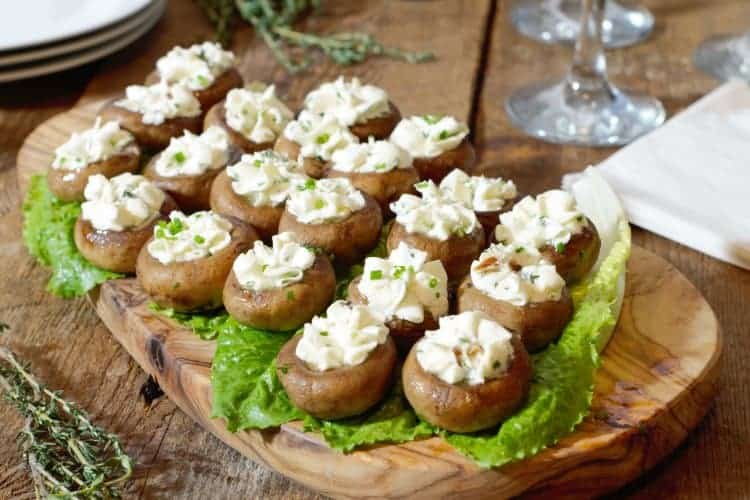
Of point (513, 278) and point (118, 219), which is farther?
point (118, 219)

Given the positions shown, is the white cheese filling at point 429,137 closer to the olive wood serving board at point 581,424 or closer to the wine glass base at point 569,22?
the olive wood serving board at point 581,424

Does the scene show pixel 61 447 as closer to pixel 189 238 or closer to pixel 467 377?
pixel 189 238

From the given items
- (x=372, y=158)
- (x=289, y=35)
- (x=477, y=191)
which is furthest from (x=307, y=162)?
(x=289, y=35)

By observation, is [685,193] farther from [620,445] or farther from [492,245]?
[620,445]

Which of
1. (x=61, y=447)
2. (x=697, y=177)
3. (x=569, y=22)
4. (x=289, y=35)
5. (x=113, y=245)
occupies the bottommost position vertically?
(x=569, y=22)

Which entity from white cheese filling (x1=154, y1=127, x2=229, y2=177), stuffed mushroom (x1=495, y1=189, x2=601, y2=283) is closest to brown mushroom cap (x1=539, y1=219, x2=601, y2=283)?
stuffed mushroom (x1=495, y1=189, x2=601, y2=283)

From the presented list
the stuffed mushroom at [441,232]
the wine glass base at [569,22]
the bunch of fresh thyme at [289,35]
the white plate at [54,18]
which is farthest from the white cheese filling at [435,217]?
the wine glass base at [569,22]

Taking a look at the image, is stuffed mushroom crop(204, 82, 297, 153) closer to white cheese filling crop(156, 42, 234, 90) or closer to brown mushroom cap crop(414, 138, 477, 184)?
white cheese filling crop(156, 42, 234, 90)
